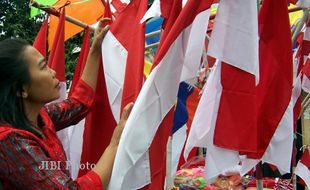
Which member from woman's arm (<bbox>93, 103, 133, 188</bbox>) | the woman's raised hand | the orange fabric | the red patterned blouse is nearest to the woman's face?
the red patterned blouse

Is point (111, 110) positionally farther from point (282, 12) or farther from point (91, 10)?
point (91, 10)

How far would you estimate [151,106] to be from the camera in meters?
1.93


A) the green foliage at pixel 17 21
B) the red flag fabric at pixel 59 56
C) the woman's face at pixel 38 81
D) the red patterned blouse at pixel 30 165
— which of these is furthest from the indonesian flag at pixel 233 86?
the green foliage at pixel 17 21

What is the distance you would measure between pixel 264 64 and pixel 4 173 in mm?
1215

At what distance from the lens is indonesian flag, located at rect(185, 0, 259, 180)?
1939mm

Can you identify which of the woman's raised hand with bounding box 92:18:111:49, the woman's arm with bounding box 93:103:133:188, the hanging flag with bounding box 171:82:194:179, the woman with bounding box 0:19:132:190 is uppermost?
the woman's raised hand with bounding box 92:18:111:49

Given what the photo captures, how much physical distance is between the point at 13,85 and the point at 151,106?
0.54 metres

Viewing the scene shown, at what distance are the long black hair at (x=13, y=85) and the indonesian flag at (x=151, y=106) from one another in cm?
33

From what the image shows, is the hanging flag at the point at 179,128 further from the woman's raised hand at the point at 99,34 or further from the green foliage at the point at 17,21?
the green foliage at the point at 17,21

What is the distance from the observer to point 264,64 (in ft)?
7.18

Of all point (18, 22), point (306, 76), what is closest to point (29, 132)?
point (306, 76)

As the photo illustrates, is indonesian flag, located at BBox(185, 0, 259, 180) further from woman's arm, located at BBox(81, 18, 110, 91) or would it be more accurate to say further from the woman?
woman's arm, located at BBox(81, 18, 110, 91)

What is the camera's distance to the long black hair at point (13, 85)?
5.36 ft

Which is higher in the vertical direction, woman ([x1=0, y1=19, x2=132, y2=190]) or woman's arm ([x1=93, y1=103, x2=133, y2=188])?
woman ([x1=0, y1=19, x2=132, y2=190])
